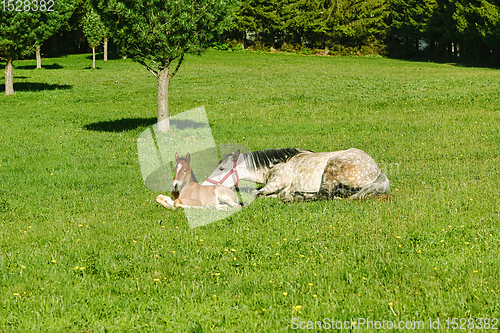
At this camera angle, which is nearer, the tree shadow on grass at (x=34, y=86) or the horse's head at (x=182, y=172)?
the horse's head at (x=182, y=172)

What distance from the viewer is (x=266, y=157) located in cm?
1001

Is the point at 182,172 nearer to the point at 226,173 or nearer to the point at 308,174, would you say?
the point at 226,173

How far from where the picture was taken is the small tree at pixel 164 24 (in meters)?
16.3

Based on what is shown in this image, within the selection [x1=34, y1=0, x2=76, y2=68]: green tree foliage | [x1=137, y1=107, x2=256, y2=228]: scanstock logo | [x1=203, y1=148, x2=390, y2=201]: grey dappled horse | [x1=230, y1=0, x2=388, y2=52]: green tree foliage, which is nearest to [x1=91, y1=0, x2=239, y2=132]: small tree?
[x1=137, y1=107, x2=256, y2=228]: scanstock logo

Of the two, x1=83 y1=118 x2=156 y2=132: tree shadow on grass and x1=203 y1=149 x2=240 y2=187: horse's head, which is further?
x1=83 y1=118 x2=156 y2=132: tree shadow on grass

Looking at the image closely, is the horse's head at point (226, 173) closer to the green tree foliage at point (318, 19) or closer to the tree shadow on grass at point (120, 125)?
the tree shadow on grass at point (120, 125)

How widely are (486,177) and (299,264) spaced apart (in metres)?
6.69

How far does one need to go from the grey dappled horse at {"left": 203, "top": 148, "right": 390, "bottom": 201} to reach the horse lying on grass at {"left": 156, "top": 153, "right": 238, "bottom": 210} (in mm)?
251

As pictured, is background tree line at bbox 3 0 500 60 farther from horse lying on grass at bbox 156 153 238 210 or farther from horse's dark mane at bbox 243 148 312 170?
horse lying on grass at bbox 156 153 238 210

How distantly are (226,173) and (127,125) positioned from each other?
546 inches

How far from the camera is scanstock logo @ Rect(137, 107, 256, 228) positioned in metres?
8.38

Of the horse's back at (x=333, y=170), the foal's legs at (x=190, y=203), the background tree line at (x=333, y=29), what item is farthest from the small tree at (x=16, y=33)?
the background tree line at (x=333, y=29)

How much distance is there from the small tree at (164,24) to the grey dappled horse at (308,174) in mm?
8492

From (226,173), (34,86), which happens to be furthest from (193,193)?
(34,86)
